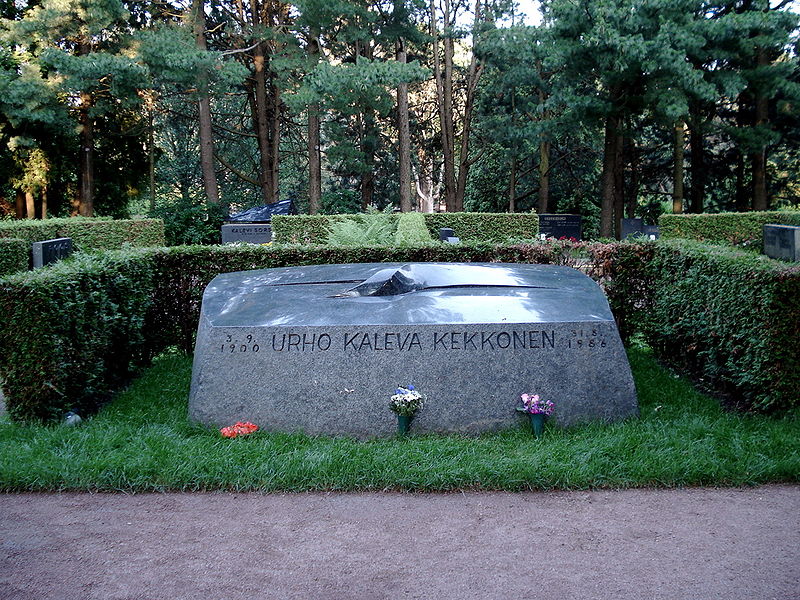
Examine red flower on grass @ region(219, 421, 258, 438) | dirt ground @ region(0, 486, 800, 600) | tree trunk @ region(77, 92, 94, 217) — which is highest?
tree trunk @ region(77, 92, 94, 217)

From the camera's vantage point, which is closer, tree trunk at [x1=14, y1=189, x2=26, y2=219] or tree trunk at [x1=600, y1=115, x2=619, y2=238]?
tree trunk at [x1=600, y1=115, x2=619, y2=238]

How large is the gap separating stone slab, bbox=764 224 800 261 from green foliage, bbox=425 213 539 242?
1311 centimetres

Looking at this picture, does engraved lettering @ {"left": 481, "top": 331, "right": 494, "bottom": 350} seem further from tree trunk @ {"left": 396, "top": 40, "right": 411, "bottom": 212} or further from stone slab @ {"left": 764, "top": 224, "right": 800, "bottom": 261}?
tree trunk @ {"left": 396, "top": 40, "right": 411, "bottom": 212}

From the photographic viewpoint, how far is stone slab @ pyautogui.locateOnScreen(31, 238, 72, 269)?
662 cm

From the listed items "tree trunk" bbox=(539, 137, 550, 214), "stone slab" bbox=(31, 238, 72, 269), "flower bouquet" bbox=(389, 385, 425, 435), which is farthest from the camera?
"tree trunk" bbox=(539, 137, 550, 214)

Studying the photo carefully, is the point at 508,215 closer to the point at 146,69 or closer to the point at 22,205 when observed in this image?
the point at 146,69

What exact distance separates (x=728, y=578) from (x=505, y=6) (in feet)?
97.7

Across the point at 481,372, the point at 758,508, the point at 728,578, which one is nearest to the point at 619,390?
the point at 481,372

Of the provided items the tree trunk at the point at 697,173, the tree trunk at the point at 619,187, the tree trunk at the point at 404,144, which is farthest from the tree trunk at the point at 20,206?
the tree trunk at the point at 697,173

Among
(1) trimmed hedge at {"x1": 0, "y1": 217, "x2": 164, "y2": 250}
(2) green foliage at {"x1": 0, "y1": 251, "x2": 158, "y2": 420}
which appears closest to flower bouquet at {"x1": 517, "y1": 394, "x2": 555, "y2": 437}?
(2) green foliage at {"x1": 0, "y1": 251, "x2": 158, "y2": 420}

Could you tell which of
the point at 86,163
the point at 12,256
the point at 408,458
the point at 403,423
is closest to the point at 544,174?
the point at 86,163

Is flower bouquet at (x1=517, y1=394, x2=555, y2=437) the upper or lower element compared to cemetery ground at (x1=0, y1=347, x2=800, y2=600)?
upper

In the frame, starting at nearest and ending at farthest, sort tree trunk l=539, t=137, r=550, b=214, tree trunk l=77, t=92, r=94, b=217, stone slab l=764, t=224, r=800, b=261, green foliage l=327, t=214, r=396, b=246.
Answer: stone slab l=764, t=224, r=800, b=261, green foliage l=327, t=214, r=396, b=246, tree trunk l=77, t=92, r=94, b=217, tree trunk l=539, t=137, r=550, b=214

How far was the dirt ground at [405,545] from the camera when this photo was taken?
10.9ft
